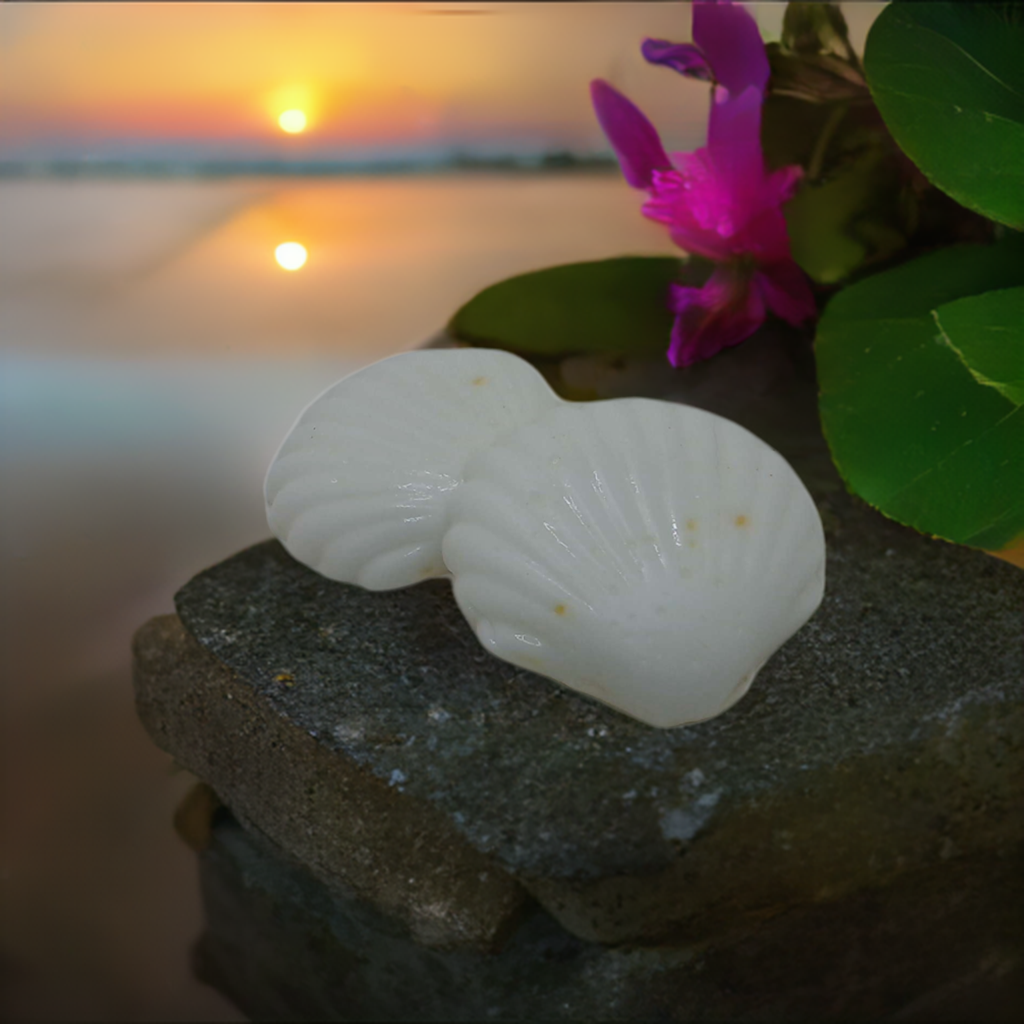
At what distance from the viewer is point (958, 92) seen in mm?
380

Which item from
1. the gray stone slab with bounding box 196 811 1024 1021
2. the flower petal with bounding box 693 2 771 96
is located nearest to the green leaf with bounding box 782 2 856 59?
A: the flower petal with bounding box 693 2 771 96

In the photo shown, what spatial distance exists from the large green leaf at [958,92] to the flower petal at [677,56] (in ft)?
0.28

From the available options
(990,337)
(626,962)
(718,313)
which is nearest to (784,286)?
(718,313)

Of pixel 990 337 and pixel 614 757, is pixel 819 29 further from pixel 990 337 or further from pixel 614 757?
pixel 614 757

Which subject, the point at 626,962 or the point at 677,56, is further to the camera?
the point at 677,56

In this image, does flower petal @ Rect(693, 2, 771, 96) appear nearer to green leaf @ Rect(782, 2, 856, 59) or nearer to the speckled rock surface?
green leaf @ Rect(782, 2, 856, 59)

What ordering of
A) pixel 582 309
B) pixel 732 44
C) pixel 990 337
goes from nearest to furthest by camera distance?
pixel 990 337, pixel 732 44, pixel 582 309

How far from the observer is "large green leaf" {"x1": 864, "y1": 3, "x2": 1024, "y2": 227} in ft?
1.18

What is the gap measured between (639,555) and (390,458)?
111 mm

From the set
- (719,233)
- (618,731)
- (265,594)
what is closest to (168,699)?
(265,594)

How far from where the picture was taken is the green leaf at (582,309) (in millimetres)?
552

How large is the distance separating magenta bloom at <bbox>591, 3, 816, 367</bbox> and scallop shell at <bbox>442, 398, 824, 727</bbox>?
0.11 metres

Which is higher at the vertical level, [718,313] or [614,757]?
[718,313]

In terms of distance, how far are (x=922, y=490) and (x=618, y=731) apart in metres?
0.16
